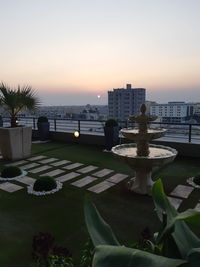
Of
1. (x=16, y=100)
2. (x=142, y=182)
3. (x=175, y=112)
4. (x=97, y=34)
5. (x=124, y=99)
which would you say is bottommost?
(x=142, y=182)

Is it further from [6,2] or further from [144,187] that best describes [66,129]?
[144,187]

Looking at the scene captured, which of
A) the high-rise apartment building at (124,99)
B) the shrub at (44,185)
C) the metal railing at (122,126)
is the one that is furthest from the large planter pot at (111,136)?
the high-rise apartment building at (124,99)

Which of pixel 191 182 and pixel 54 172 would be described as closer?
pixel 191 182

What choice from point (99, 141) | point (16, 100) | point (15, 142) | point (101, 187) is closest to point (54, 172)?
point (101, 187)

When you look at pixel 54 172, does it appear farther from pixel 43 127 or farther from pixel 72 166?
pixel 43 127

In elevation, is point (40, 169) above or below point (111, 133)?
→ below

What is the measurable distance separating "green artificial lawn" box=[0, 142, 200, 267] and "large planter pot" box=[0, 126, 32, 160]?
103 inches

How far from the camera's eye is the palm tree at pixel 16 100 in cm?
658

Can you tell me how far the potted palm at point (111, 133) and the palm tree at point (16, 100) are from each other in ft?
8.52

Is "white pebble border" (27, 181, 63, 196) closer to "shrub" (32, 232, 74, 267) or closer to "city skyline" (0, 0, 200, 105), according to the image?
"shrub" (32, 232, 74, 267)

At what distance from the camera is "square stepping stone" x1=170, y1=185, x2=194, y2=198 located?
160 inches

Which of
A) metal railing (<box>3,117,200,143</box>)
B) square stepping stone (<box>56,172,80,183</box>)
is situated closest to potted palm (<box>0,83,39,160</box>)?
square stepping stone (<box>56,172,80,183</box>)

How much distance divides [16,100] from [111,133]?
3.35 m

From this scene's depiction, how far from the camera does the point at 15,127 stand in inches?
265
